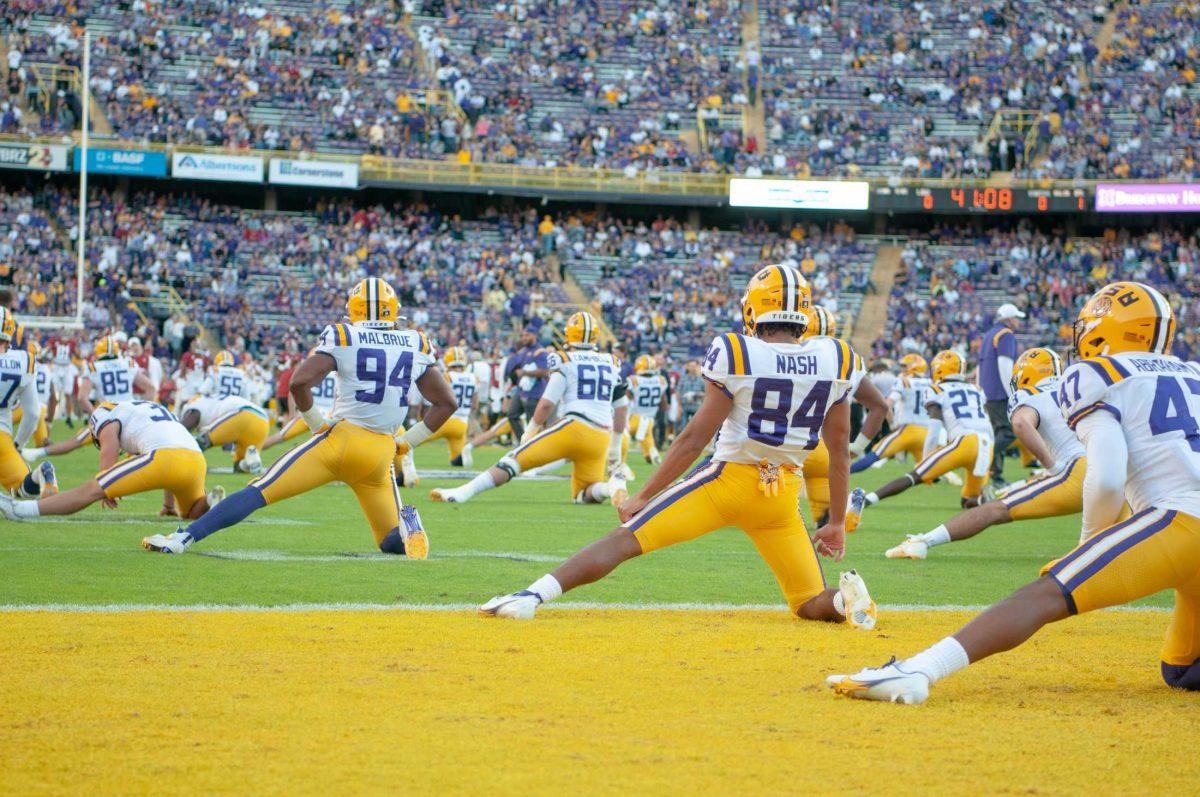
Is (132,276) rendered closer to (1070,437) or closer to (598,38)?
(598,38)

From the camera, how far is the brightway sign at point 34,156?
35.2 m

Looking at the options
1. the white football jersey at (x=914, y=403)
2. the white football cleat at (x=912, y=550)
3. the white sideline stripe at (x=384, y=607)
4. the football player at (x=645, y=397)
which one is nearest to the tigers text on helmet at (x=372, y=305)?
the white sideline stripe at (x=384, y=607)

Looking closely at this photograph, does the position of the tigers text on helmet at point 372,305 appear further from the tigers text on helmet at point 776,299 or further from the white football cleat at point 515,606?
the tigers text on helmet at point 776,299

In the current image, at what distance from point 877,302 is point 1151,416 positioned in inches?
1383

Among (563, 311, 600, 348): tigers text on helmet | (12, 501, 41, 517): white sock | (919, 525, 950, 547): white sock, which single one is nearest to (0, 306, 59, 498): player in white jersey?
(12, 501, 41, 517): white sock

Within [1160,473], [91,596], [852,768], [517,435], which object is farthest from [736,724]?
[517,435]

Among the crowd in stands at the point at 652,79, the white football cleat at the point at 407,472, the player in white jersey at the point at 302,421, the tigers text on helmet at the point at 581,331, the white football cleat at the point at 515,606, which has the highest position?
the crowd in stands at the point at 652,79

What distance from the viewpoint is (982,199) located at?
129ft

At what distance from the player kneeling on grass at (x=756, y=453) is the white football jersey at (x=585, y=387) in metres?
7.04

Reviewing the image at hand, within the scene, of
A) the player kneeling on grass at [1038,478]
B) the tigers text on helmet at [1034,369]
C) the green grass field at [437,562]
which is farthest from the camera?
the tigers text on helmet at [1034,369]

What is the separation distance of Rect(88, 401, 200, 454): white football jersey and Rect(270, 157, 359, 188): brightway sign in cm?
2701

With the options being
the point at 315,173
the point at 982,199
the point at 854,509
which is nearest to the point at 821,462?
the point at 854,509

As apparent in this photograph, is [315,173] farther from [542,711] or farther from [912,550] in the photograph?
[542,711]

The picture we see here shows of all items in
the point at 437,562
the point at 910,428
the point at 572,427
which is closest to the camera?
the point at 437,562
